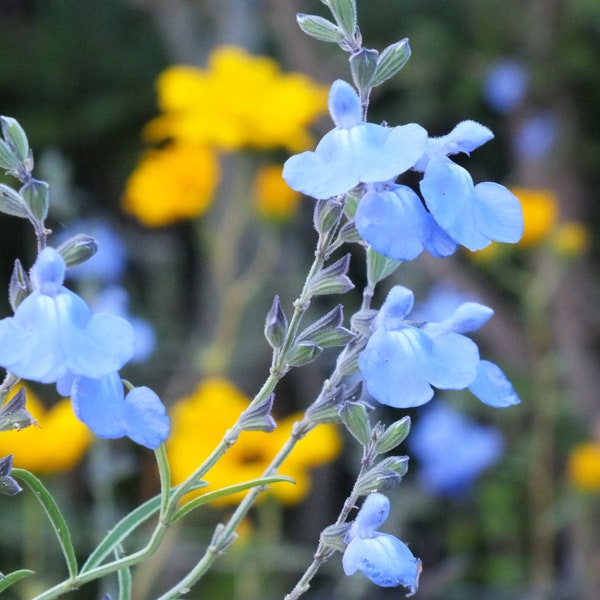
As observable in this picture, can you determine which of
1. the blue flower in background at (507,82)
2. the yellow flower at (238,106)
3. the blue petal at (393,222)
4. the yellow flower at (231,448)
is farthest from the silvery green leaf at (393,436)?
the blue flower in background at (507,82)

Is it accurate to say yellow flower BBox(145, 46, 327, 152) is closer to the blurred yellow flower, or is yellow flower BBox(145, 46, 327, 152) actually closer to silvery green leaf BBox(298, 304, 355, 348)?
the blurred yellow flower

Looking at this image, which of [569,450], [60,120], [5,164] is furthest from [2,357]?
[60,120]

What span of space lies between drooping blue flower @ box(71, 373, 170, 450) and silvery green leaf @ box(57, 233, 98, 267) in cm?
6

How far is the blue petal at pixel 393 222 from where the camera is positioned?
1.55 feet

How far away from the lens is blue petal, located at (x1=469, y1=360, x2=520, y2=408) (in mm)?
537

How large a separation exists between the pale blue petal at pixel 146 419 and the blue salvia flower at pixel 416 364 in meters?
0.10

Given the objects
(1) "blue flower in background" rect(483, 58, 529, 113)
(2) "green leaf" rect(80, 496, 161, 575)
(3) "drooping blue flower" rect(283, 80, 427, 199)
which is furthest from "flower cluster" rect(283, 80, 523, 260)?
(1) "blue flower in background" rect(483, 58, 529, 113)

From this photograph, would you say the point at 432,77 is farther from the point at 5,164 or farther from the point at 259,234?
the point at 5,164

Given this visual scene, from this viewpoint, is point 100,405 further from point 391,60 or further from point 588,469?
point 588,469

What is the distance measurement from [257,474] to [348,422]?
0.88 m

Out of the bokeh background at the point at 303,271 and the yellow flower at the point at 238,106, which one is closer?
the yellow flower at the point at 238,106

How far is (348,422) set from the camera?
54 centimetres

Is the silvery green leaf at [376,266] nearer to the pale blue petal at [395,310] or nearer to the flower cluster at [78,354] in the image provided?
the pale blue petal at [395,310]

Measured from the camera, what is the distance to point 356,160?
0.49 metres
